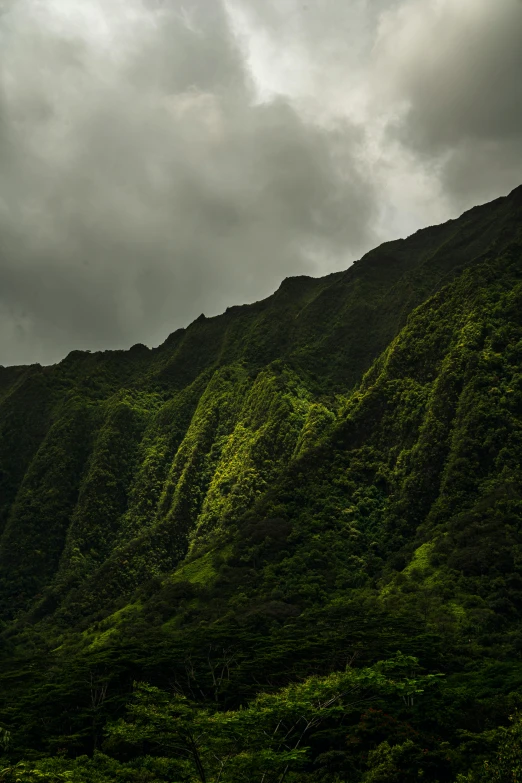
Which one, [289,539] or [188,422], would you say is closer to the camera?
[289,539]

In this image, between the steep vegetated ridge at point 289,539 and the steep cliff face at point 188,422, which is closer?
the steep vegetated ridge at point 289,539

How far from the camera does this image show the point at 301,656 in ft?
152

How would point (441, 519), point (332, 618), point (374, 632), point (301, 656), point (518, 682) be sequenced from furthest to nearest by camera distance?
point (441, 519) → point (332, 618) → point (374, 632) → point (301, 656) → point (518, 682)

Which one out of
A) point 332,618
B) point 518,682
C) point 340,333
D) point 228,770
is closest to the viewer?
point 228,770

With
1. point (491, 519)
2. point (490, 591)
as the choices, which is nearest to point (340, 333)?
point (491, 519)

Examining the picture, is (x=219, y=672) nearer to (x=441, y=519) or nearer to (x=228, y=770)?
(x=228, y=770)

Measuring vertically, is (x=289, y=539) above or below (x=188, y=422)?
below

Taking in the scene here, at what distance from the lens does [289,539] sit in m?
87.0

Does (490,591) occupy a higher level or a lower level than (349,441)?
lower

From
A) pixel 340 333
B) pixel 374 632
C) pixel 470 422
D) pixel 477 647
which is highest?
pixel 340 333

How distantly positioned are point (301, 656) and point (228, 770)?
1625cm

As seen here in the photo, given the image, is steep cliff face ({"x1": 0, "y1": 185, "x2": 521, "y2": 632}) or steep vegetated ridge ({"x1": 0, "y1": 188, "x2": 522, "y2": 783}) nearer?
steep vegetated ridge ({"x1": 0, "y1": 188, "x2": 522, "y2": 783})

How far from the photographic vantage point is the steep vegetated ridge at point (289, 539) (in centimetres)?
3491

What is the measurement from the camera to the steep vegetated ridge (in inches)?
1374
